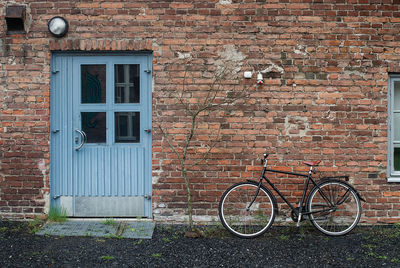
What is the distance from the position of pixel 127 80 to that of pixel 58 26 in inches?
44.7

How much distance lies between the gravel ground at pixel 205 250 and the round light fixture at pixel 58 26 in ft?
8.41

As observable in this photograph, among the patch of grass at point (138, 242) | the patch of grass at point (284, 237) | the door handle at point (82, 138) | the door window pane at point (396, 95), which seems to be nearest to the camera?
the patch of grass at point (138, 242)

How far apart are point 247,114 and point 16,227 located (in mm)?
3357

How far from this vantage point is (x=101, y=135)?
540 cm

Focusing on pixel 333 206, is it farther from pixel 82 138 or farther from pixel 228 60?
pixel 82 138

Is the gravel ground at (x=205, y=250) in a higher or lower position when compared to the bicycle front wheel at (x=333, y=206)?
lower

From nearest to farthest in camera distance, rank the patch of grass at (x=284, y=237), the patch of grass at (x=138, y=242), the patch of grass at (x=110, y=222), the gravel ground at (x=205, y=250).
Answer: the gravel ground at (x=205, y=250)
the patch of grass at (x=138, y=242)
the patch of grass at (x=284, y=237)
the patch of grass at (x=110, y=222)

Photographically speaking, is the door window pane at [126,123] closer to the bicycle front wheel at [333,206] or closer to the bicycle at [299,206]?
the bicycle at [299,206]

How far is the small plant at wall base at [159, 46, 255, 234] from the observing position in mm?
5277

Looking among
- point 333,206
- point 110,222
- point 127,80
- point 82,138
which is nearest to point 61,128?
point 82,138

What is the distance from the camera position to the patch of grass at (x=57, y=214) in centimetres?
530

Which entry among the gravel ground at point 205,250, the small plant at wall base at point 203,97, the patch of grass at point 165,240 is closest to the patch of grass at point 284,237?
the gravel ground at point 205,250

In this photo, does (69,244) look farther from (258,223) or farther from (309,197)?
(309,197)

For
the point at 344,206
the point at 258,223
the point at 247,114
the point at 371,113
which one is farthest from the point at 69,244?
the point at 371,113
